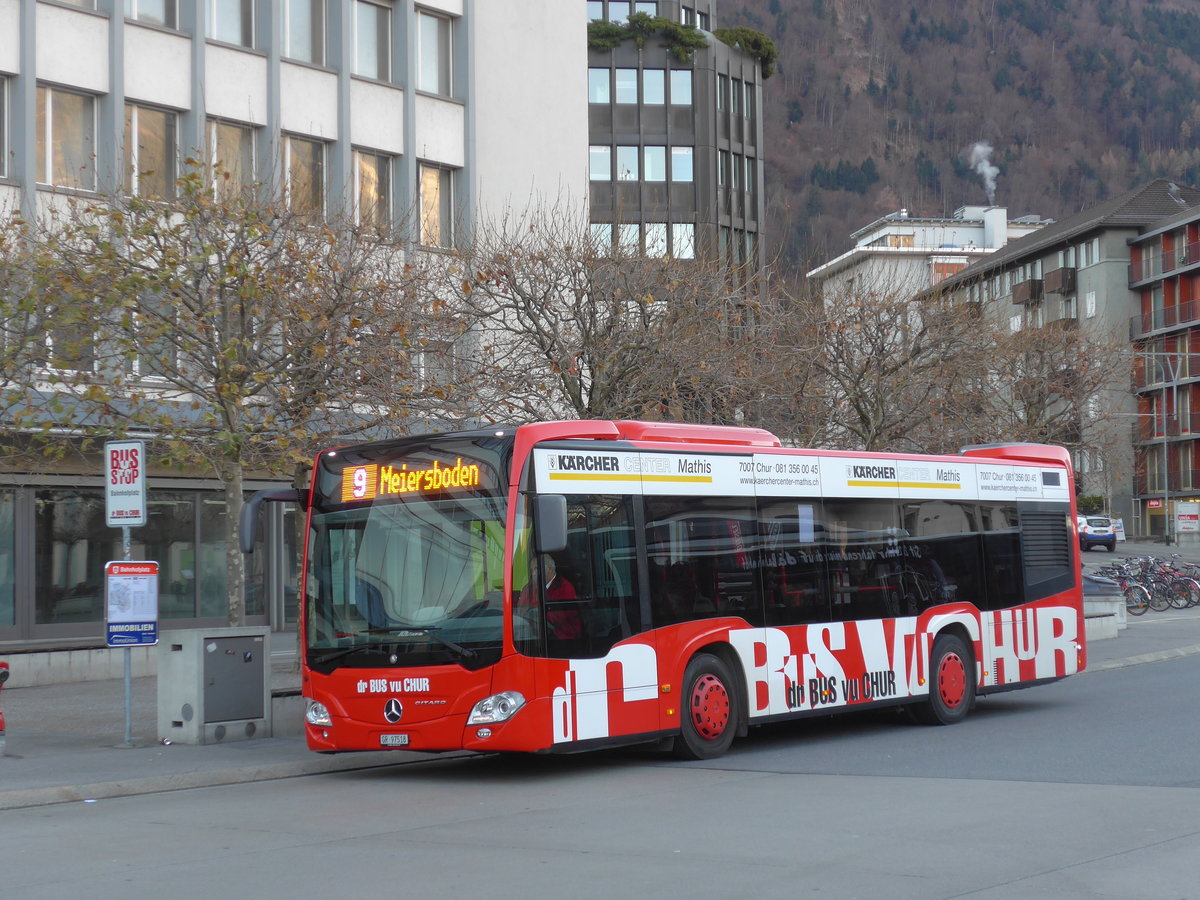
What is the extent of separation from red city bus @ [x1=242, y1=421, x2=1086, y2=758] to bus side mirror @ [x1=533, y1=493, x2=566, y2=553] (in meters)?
0.02

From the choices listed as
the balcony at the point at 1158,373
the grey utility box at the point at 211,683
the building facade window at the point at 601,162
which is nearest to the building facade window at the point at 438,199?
the grey utility box at the point at 211,683

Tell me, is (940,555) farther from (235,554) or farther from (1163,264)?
(1163,264)

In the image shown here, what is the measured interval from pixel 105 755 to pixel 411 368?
24.8ft

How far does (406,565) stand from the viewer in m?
12.5

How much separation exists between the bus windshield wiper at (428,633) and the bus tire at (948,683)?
606cm

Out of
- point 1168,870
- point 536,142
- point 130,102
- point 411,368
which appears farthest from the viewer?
point 536,142

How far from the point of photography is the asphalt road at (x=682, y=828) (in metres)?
7.80

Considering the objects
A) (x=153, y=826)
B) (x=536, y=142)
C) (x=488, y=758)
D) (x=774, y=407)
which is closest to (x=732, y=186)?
(x=536, y=142)

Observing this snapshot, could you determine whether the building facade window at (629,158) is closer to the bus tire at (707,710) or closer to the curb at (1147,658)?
the curb at (1147,658)

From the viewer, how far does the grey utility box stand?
14703 millimetres

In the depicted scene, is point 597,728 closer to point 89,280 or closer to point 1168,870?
point 1168,870

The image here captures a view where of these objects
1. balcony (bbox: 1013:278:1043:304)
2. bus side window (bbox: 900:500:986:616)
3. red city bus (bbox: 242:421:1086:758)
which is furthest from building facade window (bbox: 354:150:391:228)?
balcony (bbox: 1013:278:1043:304)

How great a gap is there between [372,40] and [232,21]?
12.2 ft

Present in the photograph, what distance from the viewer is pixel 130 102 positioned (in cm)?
2923
